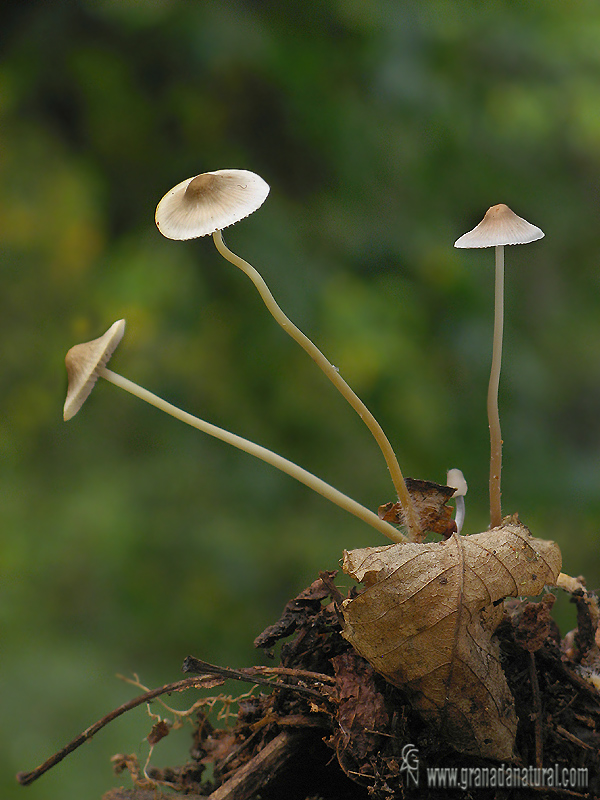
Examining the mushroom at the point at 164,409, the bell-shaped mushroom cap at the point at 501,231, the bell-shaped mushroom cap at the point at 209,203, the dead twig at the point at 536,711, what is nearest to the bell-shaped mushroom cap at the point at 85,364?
the mushroom at the point at 164,409

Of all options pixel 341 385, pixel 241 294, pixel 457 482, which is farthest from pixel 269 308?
pixel 241 294

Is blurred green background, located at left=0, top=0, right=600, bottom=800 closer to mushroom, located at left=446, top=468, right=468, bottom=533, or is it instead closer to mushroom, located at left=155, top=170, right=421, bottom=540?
mushroom, located at left=446, top=468, right=468, bottom=533

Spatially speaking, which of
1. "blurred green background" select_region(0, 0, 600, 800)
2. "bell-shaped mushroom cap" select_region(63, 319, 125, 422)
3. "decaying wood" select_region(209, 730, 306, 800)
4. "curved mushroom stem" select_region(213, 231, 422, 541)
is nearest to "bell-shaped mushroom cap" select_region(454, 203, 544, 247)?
"curved mushroom stem" select_region(213, 231, 422, 541)

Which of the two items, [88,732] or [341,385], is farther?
[341,385]

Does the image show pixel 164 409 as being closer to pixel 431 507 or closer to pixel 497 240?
pixel 431 507

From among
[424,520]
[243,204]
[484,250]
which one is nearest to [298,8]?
[484,250]
